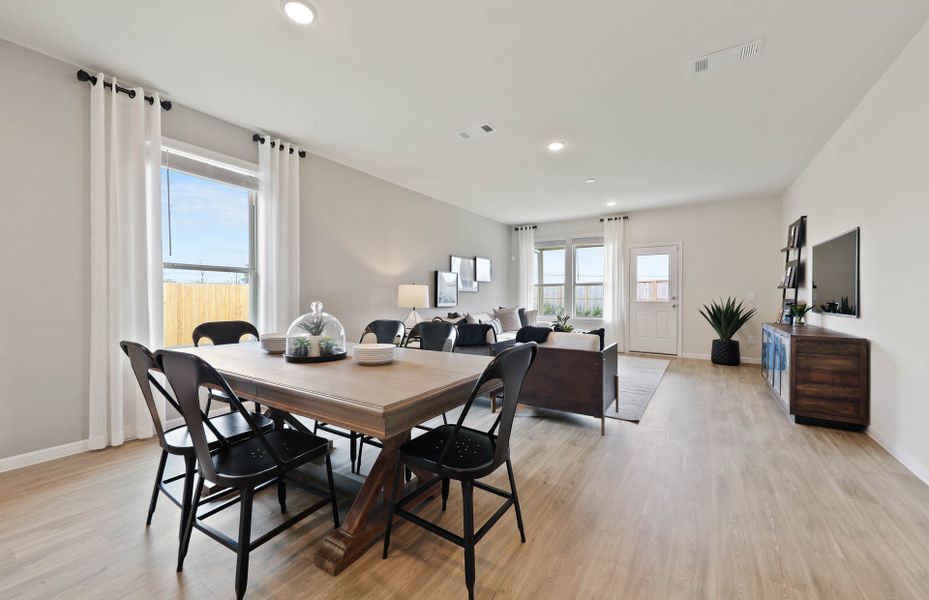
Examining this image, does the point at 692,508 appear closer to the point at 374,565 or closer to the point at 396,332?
the point at 374,565

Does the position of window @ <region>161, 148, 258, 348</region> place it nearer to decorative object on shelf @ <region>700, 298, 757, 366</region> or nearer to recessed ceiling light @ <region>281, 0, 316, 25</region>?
recessed ceiling light @ <region>281, 0, 316, 25</region>

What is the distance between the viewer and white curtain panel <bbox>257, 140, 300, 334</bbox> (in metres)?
3.51

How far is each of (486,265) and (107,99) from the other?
17.6 ft

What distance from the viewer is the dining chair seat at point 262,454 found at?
1.35 m

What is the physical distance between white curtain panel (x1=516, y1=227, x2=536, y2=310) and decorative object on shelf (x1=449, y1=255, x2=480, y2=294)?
1267 millimetres

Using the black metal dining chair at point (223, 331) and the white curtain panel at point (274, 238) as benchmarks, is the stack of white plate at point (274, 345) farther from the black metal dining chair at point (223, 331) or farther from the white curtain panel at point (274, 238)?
the white curtain panel at point (274, 238)

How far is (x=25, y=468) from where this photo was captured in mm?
2311

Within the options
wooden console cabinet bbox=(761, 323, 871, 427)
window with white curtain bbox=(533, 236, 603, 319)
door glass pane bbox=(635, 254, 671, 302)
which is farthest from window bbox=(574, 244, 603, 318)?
wooden console cabinet bbox=(761, 323, 871, 427)

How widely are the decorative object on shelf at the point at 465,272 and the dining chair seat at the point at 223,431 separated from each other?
4476mm

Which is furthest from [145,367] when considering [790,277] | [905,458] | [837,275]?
[790,277]

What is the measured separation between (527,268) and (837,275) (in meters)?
4.86

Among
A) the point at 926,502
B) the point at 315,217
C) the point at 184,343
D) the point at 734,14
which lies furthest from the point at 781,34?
the point at 184,343

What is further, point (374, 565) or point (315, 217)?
point (315, 217)

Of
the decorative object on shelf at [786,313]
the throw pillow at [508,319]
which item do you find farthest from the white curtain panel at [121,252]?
the decorative object on shelf at [786,313]
